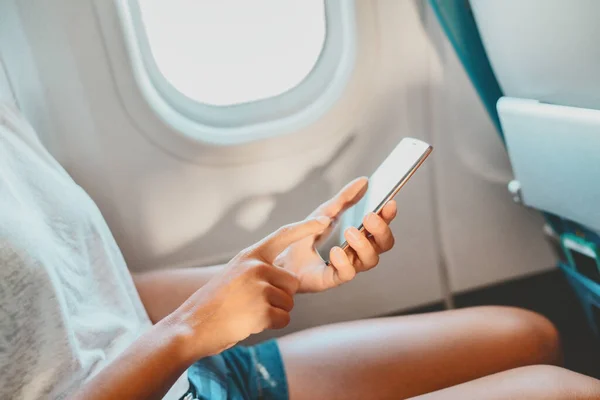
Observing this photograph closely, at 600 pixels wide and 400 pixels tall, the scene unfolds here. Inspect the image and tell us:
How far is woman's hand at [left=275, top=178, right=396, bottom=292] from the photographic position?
65cm

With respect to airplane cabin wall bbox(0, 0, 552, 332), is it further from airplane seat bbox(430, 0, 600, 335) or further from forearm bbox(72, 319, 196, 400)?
forearm bbox(72, 319, 196, 400)

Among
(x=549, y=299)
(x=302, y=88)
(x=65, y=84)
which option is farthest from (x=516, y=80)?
(x=65, y=84)

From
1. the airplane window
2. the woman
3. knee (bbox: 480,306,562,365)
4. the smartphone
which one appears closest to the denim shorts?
the woman

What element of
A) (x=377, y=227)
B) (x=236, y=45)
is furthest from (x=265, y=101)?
(x=377, y=227)

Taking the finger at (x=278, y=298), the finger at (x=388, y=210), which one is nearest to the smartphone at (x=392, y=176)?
the finger at (x=388, y=210)

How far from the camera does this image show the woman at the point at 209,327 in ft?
1.82

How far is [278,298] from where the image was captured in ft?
1.92

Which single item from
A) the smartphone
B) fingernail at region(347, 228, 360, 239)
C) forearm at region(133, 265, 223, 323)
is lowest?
forearm at region(133, 265, 223, 323)

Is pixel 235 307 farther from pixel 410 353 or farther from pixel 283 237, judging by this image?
pixel 410 353

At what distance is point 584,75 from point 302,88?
47 cm

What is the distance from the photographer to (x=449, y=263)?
1080 millimetres

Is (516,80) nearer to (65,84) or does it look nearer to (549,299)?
(549,299)

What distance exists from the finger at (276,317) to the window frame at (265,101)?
413 millimetres

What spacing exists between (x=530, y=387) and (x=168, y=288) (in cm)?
54
